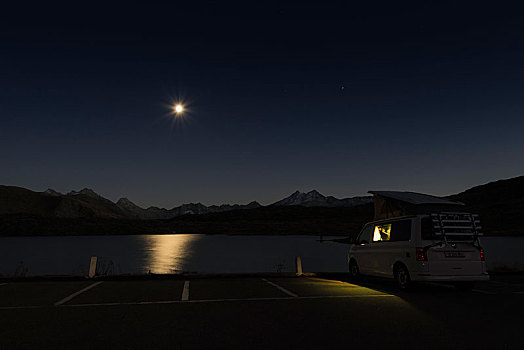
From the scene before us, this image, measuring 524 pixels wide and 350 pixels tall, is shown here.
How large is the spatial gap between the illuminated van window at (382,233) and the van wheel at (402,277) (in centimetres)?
106

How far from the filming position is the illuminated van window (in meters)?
12.3

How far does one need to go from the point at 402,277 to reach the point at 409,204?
8.32 meters

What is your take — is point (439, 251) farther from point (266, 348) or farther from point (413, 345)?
point (266, 348)

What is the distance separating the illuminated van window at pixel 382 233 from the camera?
12312 mm

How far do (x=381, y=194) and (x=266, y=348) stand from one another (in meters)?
15.9

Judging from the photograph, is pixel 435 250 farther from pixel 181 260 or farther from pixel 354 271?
pixel 181 260

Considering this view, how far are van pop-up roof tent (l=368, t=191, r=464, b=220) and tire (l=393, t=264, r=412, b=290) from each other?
773 centimetres

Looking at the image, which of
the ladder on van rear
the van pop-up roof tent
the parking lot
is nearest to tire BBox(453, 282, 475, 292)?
the parking lot

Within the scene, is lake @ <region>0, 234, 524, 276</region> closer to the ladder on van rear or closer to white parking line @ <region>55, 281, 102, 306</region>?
white parking line @ <region>55, 281, 102, 306</region>

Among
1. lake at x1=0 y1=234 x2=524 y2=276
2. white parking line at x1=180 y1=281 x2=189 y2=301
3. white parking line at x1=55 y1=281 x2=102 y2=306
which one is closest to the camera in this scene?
white parking line at x1=55 y1=281 x2=102 y2=306

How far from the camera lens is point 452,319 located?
24.7 feet

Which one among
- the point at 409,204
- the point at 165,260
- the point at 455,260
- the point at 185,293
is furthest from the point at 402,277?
the point at 165,260

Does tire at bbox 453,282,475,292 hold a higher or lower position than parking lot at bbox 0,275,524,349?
higher

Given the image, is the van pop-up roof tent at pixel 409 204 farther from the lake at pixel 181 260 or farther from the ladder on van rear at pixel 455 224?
the ladder on van rear at pixel 455 224
